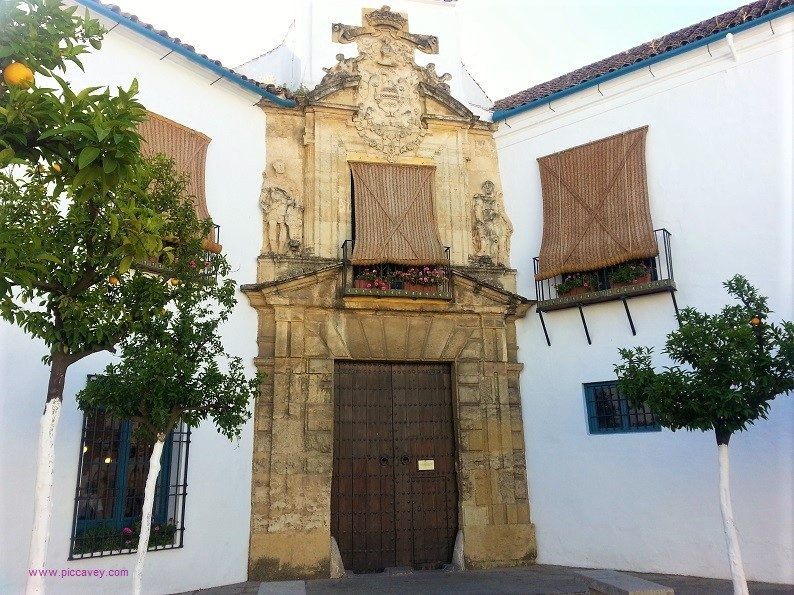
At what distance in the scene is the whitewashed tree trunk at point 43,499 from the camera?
12.5 feet

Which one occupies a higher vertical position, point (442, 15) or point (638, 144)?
point (442, 15)

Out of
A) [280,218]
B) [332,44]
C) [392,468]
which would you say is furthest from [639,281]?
[332,44]

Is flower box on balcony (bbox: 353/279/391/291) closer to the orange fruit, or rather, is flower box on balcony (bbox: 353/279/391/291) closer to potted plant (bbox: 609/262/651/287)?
potted plant (bbox: 609/262/651/287)

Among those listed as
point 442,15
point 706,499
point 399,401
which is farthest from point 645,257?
point 442,15

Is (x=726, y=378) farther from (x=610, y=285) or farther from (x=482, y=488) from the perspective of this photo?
(x=482, y=488)

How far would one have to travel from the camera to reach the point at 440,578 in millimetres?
7898

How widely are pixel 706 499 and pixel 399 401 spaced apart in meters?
3.89

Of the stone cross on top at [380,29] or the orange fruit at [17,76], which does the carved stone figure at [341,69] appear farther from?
the orange fruit at [17,76]

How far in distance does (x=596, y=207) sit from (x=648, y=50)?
7.81 ft

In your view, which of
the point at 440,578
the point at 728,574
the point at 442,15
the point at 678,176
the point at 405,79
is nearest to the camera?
the point at 728,574

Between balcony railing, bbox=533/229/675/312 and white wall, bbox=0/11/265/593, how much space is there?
4.10 meters

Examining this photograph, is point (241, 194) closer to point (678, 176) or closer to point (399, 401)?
point (399, 401)

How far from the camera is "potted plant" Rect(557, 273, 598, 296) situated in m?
8.85

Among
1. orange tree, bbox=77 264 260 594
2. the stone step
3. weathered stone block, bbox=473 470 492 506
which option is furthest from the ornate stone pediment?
the stone step
